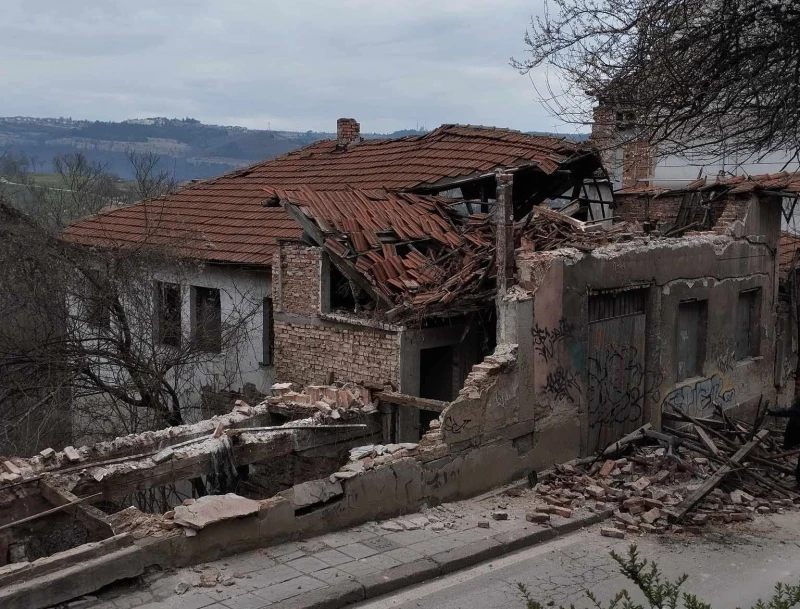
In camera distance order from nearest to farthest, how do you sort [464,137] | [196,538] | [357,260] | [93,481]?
[196,538], [93,481], [357,260], [464,137]

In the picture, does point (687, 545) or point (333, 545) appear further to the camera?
point (687, 545)

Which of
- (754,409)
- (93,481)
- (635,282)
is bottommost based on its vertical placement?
(754,409)

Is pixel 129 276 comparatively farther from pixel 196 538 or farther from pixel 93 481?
pixel 196 538

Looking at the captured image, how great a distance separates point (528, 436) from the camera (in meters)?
12.1

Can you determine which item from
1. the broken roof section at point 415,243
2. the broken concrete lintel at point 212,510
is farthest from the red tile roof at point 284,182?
the broken concrete lintel at point 212,510

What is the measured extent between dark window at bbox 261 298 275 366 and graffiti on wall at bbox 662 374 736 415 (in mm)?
7070

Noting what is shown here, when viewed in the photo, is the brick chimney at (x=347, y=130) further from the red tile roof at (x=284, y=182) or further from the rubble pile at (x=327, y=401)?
the rubble pile at (x=327, y=401)

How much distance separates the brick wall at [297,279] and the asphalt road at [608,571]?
5492 millimetres

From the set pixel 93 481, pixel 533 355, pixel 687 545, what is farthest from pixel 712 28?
pixel 93 481

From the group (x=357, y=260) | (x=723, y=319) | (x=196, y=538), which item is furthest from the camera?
(x=723, y=319)

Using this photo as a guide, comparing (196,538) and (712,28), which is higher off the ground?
(712,28)

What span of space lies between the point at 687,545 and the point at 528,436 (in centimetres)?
262

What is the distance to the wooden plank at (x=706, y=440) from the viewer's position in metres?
12.7

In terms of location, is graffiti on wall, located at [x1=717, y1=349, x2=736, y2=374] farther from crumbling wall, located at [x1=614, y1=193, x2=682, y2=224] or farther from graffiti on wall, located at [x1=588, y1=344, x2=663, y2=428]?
crumbling wall, located at [x1=614, y1=193, x2=682, y2=224]
